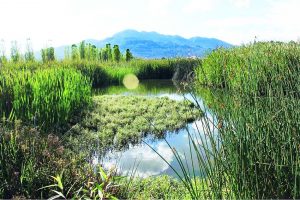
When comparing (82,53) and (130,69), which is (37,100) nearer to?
(130,69)

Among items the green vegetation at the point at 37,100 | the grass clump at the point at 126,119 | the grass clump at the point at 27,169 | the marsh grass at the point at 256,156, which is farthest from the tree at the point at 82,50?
the marsh grass at the point at 256,156

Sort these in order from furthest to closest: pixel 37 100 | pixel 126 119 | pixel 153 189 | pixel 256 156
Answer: pixel 126 119
pixel 37 100
pixel 153 189
pixel 256 156

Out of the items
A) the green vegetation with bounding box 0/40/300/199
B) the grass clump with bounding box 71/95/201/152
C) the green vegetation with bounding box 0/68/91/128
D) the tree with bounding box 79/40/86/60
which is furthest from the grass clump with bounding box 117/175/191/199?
the tree with bounding box 79/40/86/60

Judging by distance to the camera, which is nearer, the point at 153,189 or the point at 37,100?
the point at 153,189

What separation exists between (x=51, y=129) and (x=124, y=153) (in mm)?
1724

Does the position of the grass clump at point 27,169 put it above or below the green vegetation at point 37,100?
below

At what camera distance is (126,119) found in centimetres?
→ 1028

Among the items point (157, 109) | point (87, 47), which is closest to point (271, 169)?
point (157, 109)

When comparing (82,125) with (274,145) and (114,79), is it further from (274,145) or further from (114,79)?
(114,79)

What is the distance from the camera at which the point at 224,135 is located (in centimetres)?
371

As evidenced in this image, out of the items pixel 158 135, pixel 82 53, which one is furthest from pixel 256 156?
pixel 82 53

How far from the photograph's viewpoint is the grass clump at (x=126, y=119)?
8805 mm

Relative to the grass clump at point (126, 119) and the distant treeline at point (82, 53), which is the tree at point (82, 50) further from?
the grass clump at point (126, 119)

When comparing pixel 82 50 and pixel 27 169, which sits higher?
pixel 82 50
